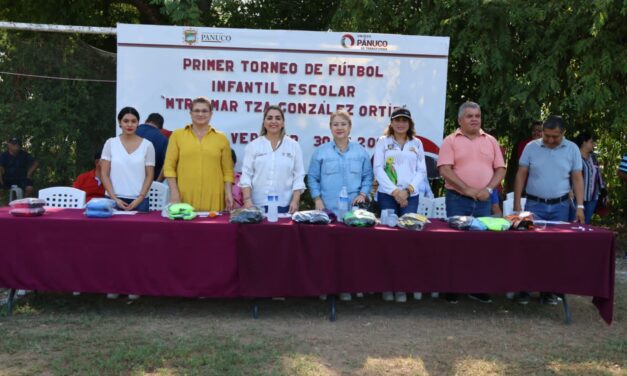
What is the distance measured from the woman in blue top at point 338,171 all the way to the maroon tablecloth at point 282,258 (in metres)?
0.53

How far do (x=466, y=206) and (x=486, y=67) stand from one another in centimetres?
244

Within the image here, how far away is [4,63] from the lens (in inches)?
260

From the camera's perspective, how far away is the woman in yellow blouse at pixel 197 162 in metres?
4.88

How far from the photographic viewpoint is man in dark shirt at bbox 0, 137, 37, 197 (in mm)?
6805

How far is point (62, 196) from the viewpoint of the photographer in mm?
5531

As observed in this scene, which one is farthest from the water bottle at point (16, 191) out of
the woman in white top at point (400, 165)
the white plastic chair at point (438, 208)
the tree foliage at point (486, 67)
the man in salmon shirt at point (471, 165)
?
the man in salmon shirt at point (471, 165)

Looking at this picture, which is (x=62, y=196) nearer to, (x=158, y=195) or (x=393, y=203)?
(x=158, y=195)

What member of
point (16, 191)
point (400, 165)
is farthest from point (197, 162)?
point (16, 191)

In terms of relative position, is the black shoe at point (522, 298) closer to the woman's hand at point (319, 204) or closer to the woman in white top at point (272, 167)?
the woman's hand at point (319, 204)

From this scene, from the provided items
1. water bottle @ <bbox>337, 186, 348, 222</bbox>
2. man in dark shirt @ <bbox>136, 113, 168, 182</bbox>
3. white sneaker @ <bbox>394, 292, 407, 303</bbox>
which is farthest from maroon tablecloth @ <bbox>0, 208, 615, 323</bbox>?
man in dark shirt @ <bbox>136, 113, 168, 182</bbox>

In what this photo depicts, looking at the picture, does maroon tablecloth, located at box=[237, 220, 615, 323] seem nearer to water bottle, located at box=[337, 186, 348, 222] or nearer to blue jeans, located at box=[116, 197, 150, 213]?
water bottle, located at box=[337, 186, 348, 222]

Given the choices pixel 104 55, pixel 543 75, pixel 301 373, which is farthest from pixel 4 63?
pixel 543 75

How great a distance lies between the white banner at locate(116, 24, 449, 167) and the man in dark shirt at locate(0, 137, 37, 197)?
1.36 m

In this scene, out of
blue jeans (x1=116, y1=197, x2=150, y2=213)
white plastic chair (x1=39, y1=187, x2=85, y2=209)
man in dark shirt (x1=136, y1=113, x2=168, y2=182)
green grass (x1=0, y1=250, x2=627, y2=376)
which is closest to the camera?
green grass (x1=0, y1=250, x2=627, y2=376)
